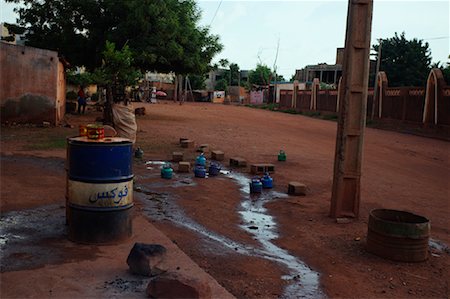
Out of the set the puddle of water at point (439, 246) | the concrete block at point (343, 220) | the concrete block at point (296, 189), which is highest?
the concrete block at point (296, 189)

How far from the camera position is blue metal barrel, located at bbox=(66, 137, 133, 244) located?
4.43 meters

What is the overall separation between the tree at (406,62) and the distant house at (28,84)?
1307 inches

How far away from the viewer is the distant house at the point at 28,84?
50.0 ft

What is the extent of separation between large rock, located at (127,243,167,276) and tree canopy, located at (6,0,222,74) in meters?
15.3

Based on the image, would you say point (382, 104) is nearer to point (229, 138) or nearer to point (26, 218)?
point (229, 138)

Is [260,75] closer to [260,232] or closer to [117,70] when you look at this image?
[117,70]

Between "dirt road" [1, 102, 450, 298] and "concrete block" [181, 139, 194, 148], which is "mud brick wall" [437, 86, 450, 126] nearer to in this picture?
"dirt road" [1, 102, 450, 298]

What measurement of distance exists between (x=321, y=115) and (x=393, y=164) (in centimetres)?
2380

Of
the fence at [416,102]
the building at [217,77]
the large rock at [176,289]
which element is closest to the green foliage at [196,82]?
the building at [217,77]

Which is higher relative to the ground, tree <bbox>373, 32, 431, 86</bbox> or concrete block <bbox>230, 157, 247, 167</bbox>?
tree <bbox>373, 32, 431, 86</bbox>

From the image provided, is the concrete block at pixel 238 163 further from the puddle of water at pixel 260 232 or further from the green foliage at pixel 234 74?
the green foliage at pixel 234 74

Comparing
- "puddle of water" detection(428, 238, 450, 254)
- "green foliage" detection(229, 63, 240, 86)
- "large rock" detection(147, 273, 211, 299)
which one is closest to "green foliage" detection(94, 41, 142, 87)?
"puddle of water" detection(428, 238, 450, 254)

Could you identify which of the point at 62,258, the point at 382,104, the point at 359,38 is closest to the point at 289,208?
the point at 359,38

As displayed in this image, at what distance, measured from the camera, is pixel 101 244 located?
4453mm
